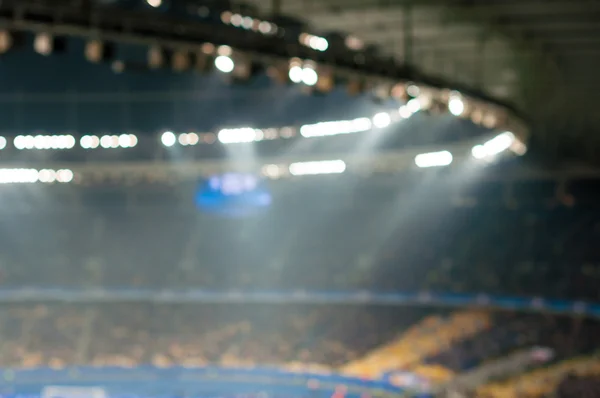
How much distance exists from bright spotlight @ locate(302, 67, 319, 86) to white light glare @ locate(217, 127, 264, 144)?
17.1 m

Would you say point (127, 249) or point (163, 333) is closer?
point (163, 333)

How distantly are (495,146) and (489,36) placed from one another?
628cm

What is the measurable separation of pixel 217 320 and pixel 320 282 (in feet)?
11.4

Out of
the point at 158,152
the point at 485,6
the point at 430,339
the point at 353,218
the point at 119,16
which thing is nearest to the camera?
the point at 119,16

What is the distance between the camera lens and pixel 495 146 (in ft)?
56.4

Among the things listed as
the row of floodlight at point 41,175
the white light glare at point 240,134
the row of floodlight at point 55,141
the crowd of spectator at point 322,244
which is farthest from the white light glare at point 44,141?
the crowd of spectator at point 322,244

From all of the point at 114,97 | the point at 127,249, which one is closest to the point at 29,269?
the point at 127,249

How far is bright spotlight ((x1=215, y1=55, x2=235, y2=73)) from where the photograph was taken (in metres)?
7.42

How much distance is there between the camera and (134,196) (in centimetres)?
3030

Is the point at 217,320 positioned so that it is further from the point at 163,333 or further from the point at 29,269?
the point at 29,269

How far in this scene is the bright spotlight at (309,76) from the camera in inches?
316

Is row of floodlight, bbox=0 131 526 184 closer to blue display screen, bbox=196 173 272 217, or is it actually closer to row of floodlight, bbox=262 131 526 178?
row of floodlight, bbox=262 131 526 178

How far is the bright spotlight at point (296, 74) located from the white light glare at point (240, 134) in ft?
56.6

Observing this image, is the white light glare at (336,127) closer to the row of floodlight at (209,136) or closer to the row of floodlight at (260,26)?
the row of floodlight at (209,136)
